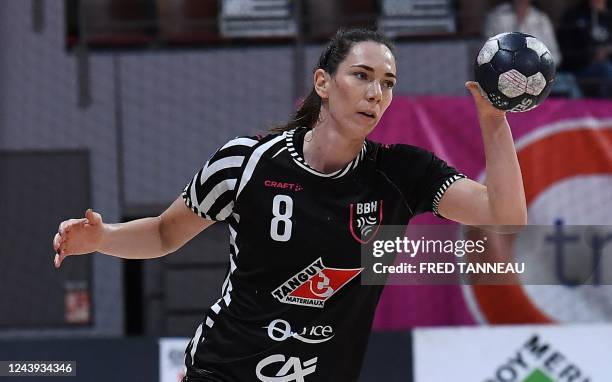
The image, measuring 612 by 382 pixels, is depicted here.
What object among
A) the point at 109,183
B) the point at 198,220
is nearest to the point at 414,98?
the point at 109,183

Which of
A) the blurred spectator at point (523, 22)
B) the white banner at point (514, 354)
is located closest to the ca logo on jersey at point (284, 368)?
the white banner at point (514, 354)

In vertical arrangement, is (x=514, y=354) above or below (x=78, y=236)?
below

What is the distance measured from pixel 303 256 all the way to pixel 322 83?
61cm

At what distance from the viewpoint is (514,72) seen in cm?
314

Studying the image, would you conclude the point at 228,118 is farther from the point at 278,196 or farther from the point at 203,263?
the point at 278,196

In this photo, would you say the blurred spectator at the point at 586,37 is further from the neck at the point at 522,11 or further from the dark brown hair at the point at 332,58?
the dark brown hair at the point at 332,58

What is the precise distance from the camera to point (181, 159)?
8.78 metres

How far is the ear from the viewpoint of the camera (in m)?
3.64

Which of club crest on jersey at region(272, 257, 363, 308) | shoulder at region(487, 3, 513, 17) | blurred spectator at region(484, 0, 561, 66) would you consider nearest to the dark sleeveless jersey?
club crest on jersey at region(272, 257, 363, 308)

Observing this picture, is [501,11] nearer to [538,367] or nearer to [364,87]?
[538,367]

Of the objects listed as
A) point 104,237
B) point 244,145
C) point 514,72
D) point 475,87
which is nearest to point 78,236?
point 104,237

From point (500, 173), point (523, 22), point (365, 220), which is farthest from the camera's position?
point (523, 22)

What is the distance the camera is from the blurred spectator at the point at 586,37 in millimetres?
8695

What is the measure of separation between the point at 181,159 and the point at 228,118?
502mm
